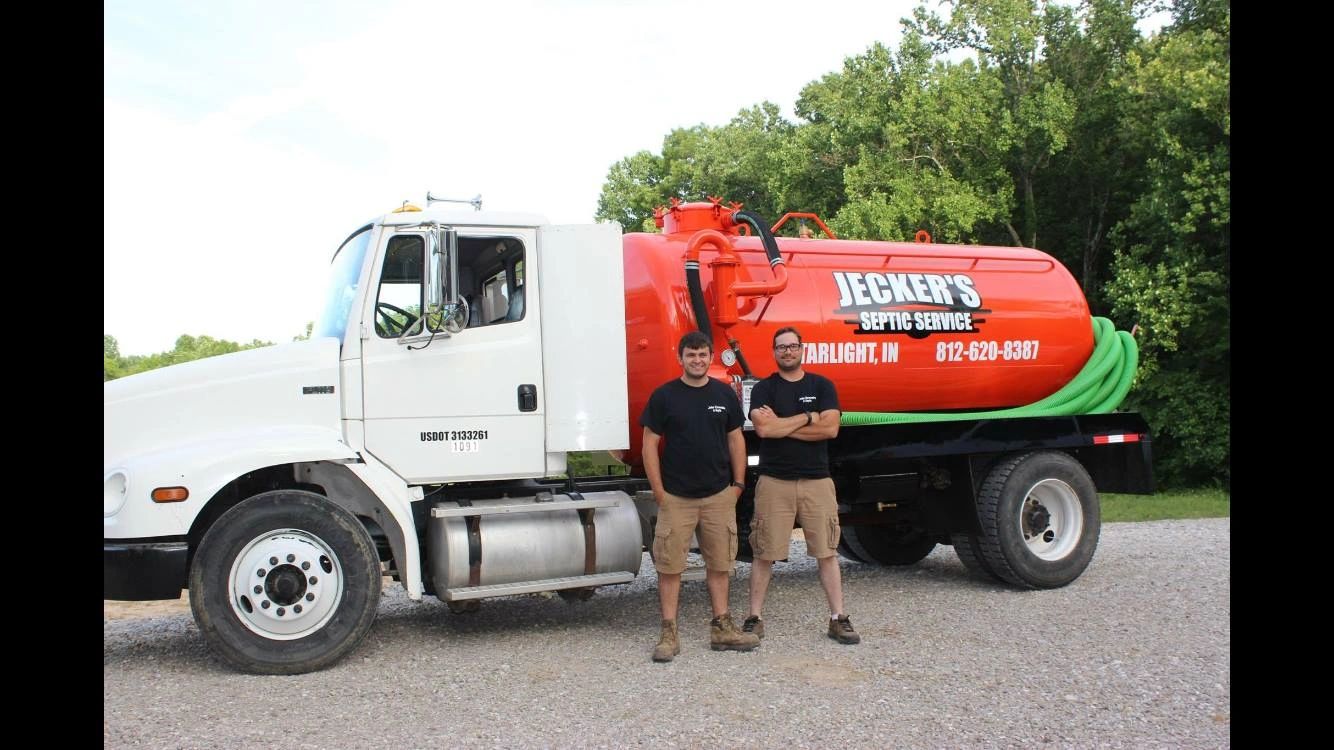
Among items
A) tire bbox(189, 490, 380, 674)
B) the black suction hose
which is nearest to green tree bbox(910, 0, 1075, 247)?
the black suction hose

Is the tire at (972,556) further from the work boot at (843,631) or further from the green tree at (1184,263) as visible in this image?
the green tree at (1184,263)

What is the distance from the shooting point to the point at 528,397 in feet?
22.5

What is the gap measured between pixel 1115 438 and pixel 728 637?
4267 millimetres

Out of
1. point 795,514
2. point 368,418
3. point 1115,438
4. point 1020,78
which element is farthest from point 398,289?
point 1020,78

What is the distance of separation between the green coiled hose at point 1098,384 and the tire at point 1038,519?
39cm

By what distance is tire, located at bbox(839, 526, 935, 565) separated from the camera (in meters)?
9.77

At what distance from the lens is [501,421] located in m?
6.82

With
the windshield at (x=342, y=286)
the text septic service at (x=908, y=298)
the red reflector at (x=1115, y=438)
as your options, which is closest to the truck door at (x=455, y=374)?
the windshield at (x=342, y=286)

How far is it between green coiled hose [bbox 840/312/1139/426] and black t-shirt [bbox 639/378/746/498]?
262 cm

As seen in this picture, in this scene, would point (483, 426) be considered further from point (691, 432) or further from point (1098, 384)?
point (1098, 384)

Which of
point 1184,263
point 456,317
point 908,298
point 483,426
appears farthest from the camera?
point 1184,263

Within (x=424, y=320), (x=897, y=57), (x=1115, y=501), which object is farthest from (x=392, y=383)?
(x=897, y=57)

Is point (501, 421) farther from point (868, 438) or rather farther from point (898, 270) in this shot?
point (898, 270)

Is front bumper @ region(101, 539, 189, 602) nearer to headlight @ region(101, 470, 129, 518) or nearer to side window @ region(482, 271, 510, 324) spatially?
headlight @ region(101, 470, 129, 518)
